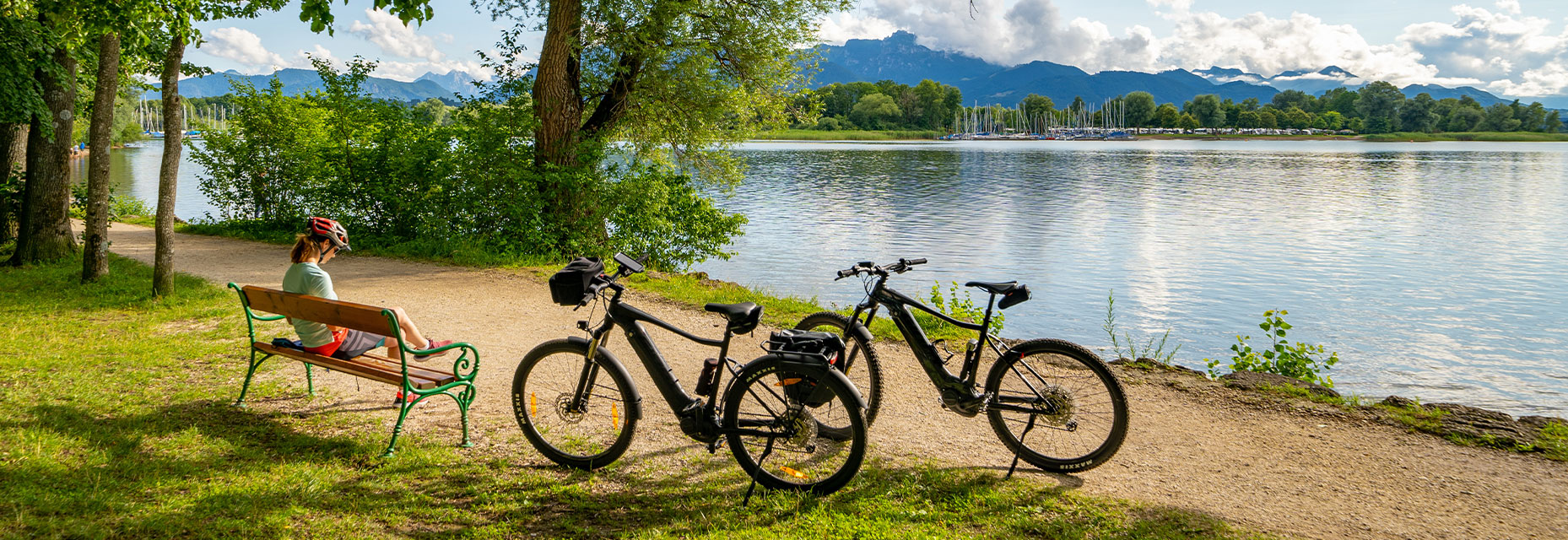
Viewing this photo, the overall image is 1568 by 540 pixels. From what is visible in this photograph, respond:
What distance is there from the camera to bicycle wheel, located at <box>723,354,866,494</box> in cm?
461

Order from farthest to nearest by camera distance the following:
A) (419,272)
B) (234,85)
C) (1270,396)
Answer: (234,85) < (419,272) < (1270,396)

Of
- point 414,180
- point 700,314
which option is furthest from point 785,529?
point 414,180

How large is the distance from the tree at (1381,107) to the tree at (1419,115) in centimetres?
185

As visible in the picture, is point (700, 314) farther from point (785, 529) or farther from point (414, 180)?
point (414, 180)

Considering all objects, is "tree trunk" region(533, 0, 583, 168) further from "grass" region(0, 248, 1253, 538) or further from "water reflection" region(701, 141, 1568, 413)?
"grass" region(0, 248, 1253, 538)

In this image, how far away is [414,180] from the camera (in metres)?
16.0

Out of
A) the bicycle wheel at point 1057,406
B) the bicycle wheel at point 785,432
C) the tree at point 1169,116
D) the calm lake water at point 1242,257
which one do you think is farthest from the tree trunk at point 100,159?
the tree at point 1169,116

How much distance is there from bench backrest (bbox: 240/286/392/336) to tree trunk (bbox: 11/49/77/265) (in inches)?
319

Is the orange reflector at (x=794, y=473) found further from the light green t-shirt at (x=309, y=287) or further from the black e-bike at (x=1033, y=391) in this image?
the light green t-shirt at (x=309, y=287)

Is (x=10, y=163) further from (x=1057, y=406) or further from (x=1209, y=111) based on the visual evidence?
(x=1209, y=111)

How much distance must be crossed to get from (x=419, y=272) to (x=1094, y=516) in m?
11.2

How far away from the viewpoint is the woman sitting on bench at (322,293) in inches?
238

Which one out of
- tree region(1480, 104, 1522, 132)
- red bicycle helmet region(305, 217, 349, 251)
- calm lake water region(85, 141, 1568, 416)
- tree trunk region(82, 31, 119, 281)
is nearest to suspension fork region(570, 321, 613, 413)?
red bicycle helmet region(305, 217, 349, 251)

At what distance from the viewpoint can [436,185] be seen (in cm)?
1578
